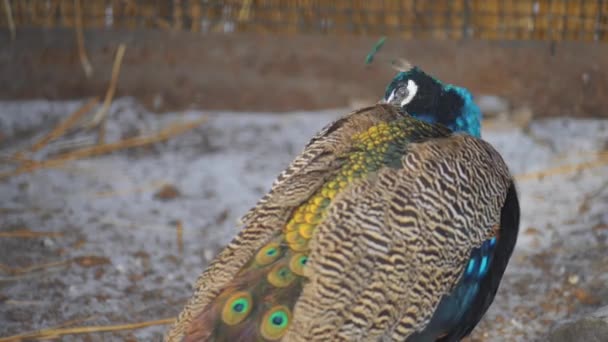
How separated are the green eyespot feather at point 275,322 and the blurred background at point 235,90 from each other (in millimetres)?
1658

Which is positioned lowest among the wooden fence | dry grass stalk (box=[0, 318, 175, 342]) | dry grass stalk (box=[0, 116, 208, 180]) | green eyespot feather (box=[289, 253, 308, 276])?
dry grass stalk (box=[0, 318, 175, 342])

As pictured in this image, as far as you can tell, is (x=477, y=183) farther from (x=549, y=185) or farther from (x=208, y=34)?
(x=208, y=34)

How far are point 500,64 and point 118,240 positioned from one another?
2.27m

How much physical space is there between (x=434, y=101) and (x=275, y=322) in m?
0.92

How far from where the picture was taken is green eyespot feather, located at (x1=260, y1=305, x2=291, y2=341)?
1.81 metres

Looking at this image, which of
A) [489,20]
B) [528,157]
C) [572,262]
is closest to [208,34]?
[489,20]

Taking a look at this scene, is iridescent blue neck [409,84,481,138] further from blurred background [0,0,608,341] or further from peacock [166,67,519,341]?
blurred background [0,0,608,341]

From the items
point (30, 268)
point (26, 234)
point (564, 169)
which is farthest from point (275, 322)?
point (564, 169)

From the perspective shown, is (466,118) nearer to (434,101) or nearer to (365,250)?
(434,101)

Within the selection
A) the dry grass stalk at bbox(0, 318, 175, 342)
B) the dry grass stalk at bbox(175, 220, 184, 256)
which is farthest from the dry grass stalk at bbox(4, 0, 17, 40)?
the dry grass stalk at bbox(0, 318, 175, 342)

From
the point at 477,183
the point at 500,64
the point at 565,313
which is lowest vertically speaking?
the point at 565,313

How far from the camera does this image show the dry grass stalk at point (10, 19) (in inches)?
171

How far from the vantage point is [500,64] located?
14.5 ft

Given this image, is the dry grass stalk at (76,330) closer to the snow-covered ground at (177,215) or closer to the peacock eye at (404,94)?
the snow-covered ground at (177,215)
